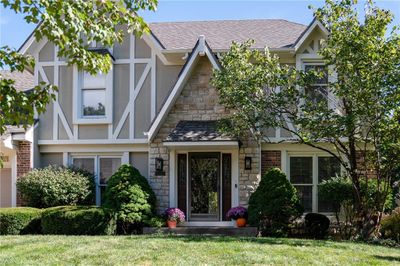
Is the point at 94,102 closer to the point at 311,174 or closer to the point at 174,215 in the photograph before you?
the point at 174,215

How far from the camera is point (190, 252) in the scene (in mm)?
9461

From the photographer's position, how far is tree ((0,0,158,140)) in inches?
200

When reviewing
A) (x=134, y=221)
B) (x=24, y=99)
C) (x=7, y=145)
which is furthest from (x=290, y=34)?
(x=24, y=99)

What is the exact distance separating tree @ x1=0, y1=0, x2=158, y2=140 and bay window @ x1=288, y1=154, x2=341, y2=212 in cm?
1133

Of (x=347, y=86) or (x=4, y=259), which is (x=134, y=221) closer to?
(x=4, y=259)

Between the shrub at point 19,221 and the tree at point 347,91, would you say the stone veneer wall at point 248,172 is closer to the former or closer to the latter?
the tree at point 347,91

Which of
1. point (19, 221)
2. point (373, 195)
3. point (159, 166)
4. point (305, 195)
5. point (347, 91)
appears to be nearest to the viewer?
point (347, 91)

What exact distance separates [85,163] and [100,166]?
532 mm

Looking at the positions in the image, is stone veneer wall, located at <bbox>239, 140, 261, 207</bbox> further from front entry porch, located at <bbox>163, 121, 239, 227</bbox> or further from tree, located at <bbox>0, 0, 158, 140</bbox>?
tree, located at <bbox>0, 0, 158, 140</bbox>

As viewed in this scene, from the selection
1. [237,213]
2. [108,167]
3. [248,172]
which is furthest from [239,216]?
[108,167]

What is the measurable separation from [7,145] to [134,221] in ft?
16.0

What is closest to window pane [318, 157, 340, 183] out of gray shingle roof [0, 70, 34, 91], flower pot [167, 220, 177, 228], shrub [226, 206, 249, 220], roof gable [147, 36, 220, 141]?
shrub [226, 206, 249, 220]

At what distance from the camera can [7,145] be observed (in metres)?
16.2

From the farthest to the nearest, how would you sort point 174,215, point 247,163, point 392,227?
1. point 247,163
2. point 174,215
3. point 392,227
